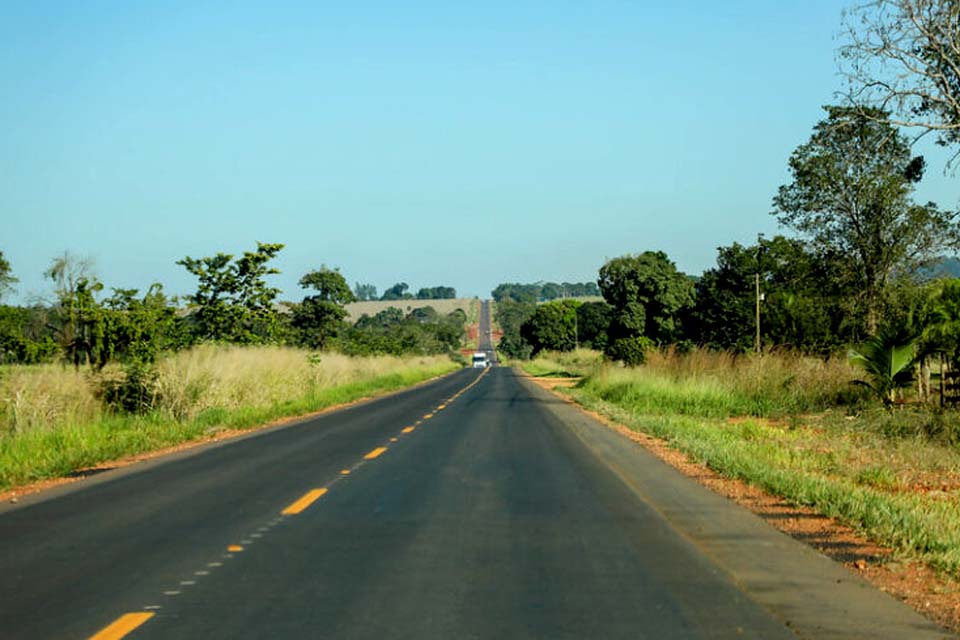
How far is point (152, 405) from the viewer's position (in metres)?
23.9

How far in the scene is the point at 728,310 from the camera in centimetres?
4784

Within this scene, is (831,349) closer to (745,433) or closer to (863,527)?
(745,433)

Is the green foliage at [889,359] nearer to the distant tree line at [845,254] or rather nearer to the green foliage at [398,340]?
the distant tree line at [845,254]

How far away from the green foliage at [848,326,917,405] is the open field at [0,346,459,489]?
15.2 m

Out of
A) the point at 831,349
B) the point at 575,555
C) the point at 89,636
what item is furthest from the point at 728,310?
the point at 89,636

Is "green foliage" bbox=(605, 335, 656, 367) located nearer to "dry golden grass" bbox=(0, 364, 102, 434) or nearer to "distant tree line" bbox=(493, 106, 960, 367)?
"distant tree line" bbox=(493, 106, 960, 367)

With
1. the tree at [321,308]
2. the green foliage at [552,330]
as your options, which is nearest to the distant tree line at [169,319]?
the tree at [321,308]

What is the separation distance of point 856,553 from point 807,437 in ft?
40.9

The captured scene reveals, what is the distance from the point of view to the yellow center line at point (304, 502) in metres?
10.5

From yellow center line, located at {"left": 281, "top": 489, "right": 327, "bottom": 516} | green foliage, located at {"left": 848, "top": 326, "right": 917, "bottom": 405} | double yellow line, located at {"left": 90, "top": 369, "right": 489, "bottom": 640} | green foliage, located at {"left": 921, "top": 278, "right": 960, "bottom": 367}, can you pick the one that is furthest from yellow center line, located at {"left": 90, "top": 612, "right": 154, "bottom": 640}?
green foliage, located at {"left": 848, "top": 326, "right": 917, "bottom": 405}

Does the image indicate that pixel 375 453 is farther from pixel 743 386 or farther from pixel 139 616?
pixel 743 386

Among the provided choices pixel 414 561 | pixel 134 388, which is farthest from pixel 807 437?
pixel 134 388

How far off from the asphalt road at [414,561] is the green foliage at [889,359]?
1069cm

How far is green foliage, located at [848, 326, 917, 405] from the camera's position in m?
22.4
